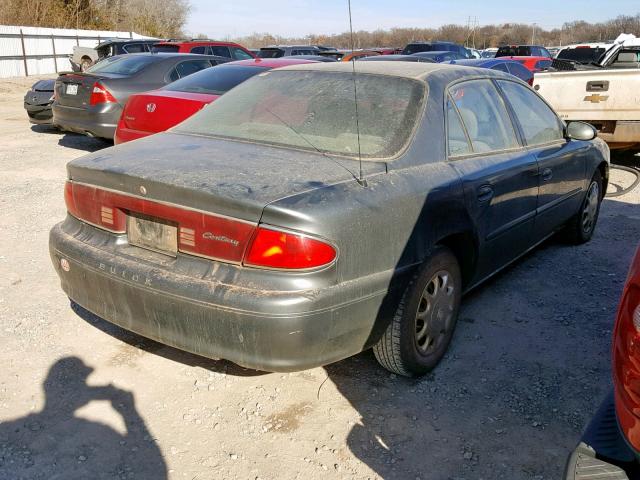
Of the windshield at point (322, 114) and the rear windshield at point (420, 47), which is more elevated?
the rear windshield at point (420, 47)

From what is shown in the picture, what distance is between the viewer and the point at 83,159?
133 inches

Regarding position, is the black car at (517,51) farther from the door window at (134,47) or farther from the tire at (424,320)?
the tire at (424,320)

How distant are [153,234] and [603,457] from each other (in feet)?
6.67

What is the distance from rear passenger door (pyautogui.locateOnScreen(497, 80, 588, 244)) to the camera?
4.49 metres

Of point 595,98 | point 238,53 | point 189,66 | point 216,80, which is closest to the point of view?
point 216,80

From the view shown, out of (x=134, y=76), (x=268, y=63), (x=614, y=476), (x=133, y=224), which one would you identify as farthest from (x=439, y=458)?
(x=134, y=76)

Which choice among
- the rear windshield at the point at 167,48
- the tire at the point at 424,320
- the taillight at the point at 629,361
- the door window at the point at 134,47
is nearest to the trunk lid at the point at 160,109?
the tire at the point at 424,320

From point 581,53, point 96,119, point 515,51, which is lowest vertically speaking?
point 96,119

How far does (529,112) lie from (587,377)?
2.04m

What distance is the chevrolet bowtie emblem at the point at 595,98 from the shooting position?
8.40 metres

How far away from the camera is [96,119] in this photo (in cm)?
922

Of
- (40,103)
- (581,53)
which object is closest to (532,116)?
(40,103)

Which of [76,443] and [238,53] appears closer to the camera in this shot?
[76,443]

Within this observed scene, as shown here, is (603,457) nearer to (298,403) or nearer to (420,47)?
(298,403)
